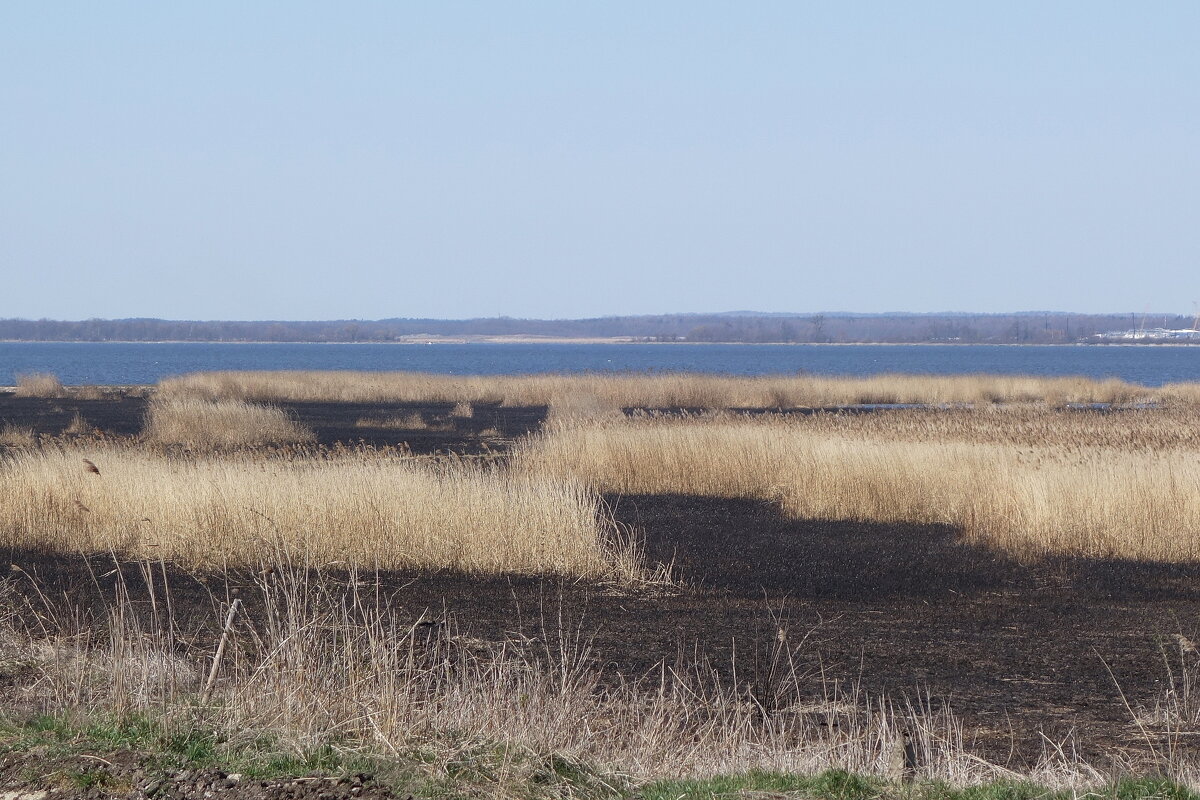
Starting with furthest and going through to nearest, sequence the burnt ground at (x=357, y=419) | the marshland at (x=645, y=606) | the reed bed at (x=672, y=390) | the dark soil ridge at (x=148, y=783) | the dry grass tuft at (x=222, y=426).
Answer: the reed bed at (x=672, y=390) → the burnt ground at (x=357, y=419) → the dry grass tuft at (x=222, y=426) → the marshland at (x=645, y=606) → the dark soil ridge at (x=148, y=783)

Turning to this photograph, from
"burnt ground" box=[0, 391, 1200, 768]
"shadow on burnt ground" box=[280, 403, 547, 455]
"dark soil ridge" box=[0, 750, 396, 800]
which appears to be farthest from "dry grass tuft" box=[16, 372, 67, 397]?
"dark soil ridge" box=[0, 750, 396, 800]

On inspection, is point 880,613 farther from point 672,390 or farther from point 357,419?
point 672,390

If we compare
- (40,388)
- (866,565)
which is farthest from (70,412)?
(866,565)

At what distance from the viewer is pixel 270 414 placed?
28047 mm

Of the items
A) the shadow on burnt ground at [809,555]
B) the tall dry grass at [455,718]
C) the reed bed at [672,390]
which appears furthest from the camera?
the reed bed at [672,390]

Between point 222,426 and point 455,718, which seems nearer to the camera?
point 455,718

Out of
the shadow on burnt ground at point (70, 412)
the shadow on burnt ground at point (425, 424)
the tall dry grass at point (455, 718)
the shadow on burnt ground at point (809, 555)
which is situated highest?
the tall dry grass at point (455, 718)

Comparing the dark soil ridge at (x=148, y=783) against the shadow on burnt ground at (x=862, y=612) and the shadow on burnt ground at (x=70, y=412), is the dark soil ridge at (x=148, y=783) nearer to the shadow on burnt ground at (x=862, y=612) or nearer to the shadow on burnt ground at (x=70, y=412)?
the shadow on burnt ground at (x=862, y=612)

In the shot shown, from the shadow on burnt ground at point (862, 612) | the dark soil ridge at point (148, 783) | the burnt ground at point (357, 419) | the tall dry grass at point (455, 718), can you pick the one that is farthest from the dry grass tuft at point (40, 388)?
the dark soil ridge at point (148, 783)

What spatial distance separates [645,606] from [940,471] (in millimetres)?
6855

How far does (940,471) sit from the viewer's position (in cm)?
1574

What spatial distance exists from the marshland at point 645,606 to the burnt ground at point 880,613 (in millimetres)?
45

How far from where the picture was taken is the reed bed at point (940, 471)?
12.9 meters

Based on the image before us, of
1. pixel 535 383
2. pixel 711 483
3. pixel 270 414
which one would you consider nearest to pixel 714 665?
pixel 711 483
